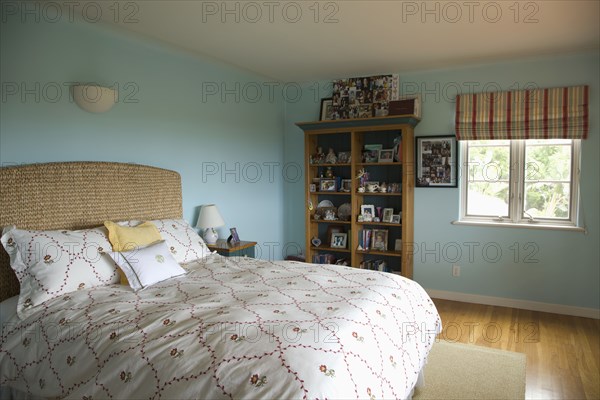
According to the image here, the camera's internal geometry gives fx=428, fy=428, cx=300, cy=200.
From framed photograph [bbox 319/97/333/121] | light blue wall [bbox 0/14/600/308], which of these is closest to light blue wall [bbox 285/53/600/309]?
light blue wall [bbox 0/14/600/308]

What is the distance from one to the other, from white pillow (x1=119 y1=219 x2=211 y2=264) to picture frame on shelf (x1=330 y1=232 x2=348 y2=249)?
6.16 ft

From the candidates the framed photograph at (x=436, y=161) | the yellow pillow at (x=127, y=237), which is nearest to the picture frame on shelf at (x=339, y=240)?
the framed photograph at (x=436, y=161)

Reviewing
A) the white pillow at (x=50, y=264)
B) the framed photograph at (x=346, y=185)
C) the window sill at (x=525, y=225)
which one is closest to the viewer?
the white pillow at (x=50, y=264)

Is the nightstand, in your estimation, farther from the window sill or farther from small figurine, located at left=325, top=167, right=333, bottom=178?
the window sill

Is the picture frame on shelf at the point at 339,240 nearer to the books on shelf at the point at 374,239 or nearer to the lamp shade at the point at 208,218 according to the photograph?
the books on shelf at the point at 374,239

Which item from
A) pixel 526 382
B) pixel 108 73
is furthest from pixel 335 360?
pixel 108 73

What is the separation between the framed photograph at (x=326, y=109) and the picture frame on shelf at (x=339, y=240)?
4.30 feet

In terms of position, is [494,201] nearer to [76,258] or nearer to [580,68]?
[580,68]

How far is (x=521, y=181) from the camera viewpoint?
13.6ft

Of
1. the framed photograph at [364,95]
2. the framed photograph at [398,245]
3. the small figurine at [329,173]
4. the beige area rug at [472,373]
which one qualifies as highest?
the framed photograph at [364,95]

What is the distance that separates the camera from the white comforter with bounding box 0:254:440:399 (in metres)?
1.53

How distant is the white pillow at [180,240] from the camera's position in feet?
9.84

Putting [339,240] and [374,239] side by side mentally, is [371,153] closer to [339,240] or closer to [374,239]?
[374,239]

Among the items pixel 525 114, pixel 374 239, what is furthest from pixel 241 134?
pixel 525 114
